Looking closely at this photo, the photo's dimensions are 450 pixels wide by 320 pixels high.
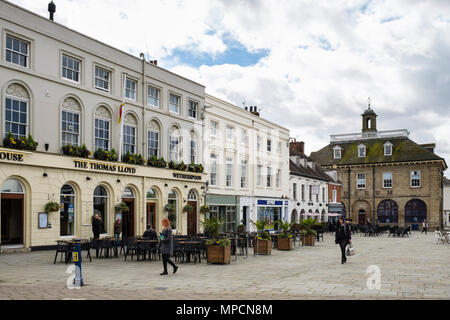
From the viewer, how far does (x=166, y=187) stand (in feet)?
90.5

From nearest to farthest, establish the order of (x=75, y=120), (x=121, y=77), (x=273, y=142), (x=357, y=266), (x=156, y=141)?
(x=357, y=266), (x=75, y=120), (x=121, y=77), (x=156, y=141), (x=273, y=142)

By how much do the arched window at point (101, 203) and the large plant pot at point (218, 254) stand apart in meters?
8.63

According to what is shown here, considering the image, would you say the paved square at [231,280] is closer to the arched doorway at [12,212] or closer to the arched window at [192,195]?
the arched doorway at [12,212]

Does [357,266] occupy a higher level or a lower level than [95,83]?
lower

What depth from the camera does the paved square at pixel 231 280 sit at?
10.3m

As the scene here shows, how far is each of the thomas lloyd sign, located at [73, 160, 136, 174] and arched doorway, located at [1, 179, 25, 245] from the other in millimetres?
2981

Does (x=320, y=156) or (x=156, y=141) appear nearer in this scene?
(x=156, y=141)

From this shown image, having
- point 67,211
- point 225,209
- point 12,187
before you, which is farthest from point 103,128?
point 225,209

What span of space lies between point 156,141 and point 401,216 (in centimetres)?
4009

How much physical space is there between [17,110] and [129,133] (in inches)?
269

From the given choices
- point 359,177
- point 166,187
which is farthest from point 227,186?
point 359,177

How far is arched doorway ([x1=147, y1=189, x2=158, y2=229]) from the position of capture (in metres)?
26.5

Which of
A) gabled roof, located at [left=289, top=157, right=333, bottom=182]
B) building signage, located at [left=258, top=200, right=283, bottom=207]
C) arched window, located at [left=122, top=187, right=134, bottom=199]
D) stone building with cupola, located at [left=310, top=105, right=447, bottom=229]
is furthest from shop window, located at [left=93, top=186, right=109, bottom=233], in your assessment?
stone building with cupola, located at [left=310, top=105, right=447, bottom=229]
